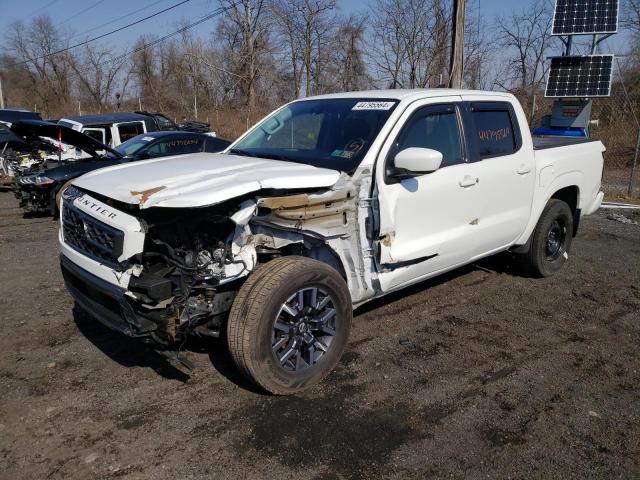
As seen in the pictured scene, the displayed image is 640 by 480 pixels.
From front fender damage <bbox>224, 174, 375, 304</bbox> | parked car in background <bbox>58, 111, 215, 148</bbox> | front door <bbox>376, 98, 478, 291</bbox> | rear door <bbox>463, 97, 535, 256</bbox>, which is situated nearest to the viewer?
front fender damage <bbox>224, 174, 375, 304</bbox>

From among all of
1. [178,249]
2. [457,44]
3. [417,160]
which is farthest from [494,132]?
[457,44]

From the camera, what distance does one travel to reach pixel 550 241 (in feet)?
19.2

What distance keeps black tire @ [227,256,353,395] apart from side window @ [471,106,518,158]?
79.6 inches

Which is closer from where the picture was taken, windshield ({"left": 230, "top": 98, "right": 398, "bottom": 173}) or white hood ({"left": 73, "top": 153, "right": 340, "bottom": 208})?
white hood ({"left": 73, "top": 153, "right": 340, "bottom": 208})

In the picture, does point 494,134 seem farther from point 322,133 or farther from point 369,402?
point 369,402

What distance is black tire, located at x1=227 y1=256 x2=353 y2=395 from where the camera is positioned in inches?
123

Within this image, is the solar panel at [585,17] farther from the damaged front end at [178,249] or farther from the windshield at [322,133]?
the damaged front end at [178,249]

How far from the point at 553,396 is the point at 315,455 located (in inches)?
65.3

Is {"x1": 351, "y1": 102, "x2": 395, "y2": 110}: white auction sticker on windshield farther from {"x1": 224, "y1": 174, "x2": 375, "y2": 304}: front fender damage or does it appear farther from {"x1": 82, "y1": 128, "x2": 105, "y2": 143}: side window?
{"x1": 82, "y1": 128, "x2": 105, "y2": 143}: side window

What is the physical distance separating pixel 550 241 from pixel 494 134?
5.70 ft

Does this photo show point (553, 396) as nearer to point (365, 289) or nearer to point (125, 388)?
point (365, 289)

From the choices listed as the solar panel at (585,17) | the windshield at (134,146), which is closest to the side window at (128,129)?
the windshield at (134,146)

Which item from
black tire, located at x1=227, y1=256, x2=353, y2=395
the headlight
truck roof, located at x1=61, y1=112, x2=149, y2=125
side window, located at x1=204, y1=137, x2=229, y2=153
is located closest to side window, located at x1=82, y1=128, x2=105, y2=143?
truck roof, located at x1=61, y1=112, x2=149, y2=125

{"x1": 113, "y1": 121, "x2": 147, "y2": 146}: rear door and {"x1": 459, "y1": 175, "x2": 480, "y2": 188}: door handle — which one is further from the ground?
{"x1": 113, "y1": 121, "x2": 147, "y2": 146}: rear door
